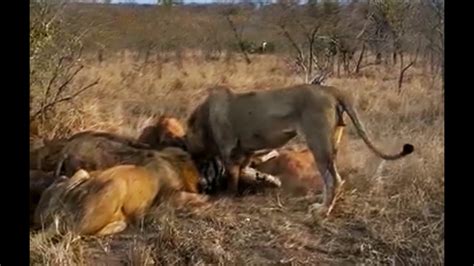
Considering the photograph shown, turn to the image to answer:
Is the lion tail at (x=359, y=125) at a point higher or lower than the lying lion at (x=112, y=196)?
higher

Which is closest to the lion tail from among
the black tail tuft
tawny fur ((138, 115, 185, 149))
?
the black tail tuft

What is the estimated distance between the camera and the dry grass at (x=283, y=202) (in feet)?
7.91

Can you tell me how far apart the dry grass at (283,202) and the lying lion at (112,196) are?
0.04m

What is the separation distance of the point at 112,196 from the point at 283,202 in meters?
0.51

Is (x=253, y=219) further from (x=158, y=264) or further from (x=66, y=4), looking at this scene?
(x=66, y=4)

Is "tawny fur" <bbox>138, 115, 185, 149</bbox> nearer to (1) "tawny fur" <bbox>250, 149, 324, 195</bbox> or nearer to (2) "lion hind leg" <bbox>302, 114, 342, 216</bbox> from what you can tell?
(1) "tawny fur" <bbox>250, 149, 324, 195</bbox>

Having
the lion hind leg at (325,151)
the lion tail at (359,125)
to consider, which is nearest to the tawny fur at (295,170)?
the lion hind leg at (325,151)

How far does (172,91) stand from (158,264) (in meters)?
0.50

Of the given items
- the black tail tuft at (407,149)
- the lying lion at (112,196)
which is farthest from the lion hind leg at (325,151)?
the lying lion at (112,196)

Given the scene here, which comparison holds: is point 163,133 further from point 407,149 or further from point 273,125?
point 407,149

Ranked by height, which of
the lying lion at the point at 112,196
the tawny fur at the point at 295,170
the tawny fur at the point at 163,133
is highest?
the tawny fur at the point at 163,133

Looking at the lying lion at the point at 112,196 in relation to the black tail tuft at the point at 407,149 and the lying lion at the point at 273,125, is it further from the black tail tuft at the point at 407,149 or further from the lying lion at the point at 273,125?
the black tail tuft at the point at 407,149

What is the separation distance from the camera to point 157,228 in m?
2.46
